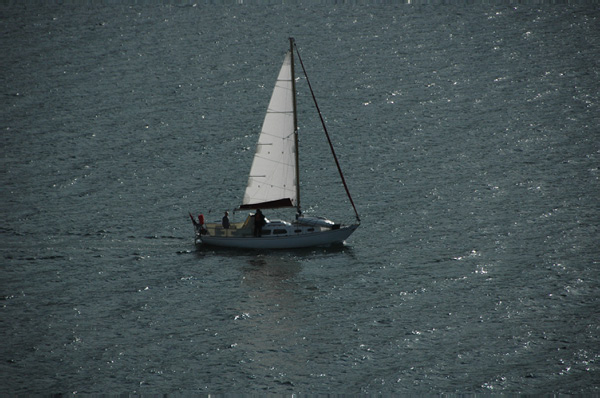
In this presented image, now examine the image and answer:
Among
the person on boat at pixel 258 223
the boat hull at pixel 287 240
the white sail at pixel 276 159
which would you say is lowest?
the boat hull at pixel 287 240

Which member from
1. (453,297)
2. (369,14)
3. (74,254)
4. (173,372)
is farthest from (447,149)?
(369,14)

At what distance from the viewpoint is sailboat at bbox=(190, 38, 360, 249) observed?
237ft

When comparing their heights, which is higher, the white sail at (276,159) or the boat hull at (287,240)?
the white sail at (276,159)

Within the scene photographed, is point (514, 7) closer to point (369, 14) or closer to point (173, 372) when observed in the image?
point (369, 14)

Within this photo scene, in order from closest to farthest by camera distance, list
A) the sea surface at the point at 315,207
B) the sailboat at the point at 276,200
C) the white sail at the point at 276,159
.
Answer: the sea surface at the point at 315,207 → the white sail at the point at 276,159 → the sailboat at the point at 276,200

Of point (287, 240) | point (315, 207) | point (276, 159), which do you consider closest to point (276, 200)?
point (276, 159)

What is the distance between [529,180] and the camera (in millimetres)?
88125

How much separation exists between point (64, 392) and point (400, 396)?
20.8 metres

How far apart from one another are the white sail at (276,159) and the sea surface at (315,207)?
5.47m

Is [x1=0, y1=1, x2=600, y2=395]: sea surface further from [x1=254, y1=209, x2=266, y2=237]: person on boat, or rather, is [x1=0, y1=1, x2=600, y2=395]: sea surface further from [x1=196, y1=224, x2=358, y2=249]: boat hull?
[x1=254, y1=209, x2=266, y2=237]: person on boat

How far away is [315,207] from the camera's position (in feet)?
270

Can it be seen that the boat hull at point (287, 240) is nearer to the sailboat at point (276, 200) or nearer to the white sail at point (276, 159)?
the sailboat at point (276, 200)

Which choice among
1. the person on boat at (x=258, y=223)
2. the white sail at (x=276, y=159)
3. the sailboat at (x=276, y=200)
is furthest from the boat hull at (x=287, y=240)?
the white sail at (x=276, y=159)

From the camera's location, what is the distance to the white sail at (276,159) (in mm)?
72250
